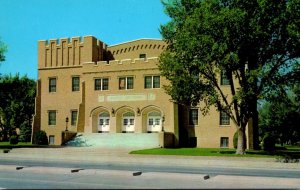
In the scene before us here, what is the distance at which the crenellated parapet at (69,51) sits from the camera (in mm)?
47688

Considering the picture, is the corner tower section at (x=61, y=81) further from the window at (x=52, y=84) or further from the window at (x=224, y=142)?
the window at (x=224, y=142)

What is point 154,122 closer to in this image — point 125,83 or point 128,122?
point 128,122

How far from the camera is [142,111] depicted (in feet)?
144

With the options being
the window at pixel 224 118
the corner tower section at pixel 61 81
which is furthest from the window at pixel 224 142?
the corner tower section at pixel 61 81

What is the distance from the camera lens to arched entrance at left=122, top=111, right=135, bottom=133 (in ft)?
147

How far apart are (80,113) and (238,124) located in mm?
21944

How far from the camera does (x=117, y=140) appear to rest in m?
41.1

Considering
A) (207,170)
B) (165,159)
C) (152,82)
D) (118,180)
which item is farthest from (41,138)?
(118,180)

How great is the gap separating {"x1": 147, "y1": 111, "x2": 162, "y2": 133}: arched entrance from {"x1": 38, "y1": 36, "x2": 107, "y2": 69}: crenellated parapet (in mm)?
9999

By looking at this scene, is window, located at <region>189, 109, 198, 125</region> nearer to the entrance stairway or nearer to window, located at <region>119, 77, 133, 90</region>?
the entrance stairway

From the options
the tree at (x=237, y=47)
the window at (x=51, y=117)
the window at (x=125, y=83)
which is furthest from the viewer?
the window at (x=51, y=117)

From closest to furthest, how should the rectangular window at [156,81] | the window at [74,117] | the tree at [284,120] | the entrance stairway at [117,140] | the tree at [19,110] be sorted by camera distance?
the entrance stairway at [117,140] → the rectangular window at [156,81] → the window at [74,117] → the tree at [284,120] → the tree at [19,110]

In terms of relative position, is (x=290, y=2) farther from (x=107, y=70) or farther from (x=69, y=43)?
(x=69, y=43)

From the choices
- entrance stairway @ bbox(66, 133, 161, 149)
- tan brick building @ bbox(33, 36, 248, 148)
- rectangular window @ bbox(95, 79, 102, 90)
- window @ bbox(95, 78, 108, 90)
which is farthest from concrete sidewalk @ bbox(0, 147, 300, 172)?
rectangular window @ bbox(95, 79, 102, 90)
